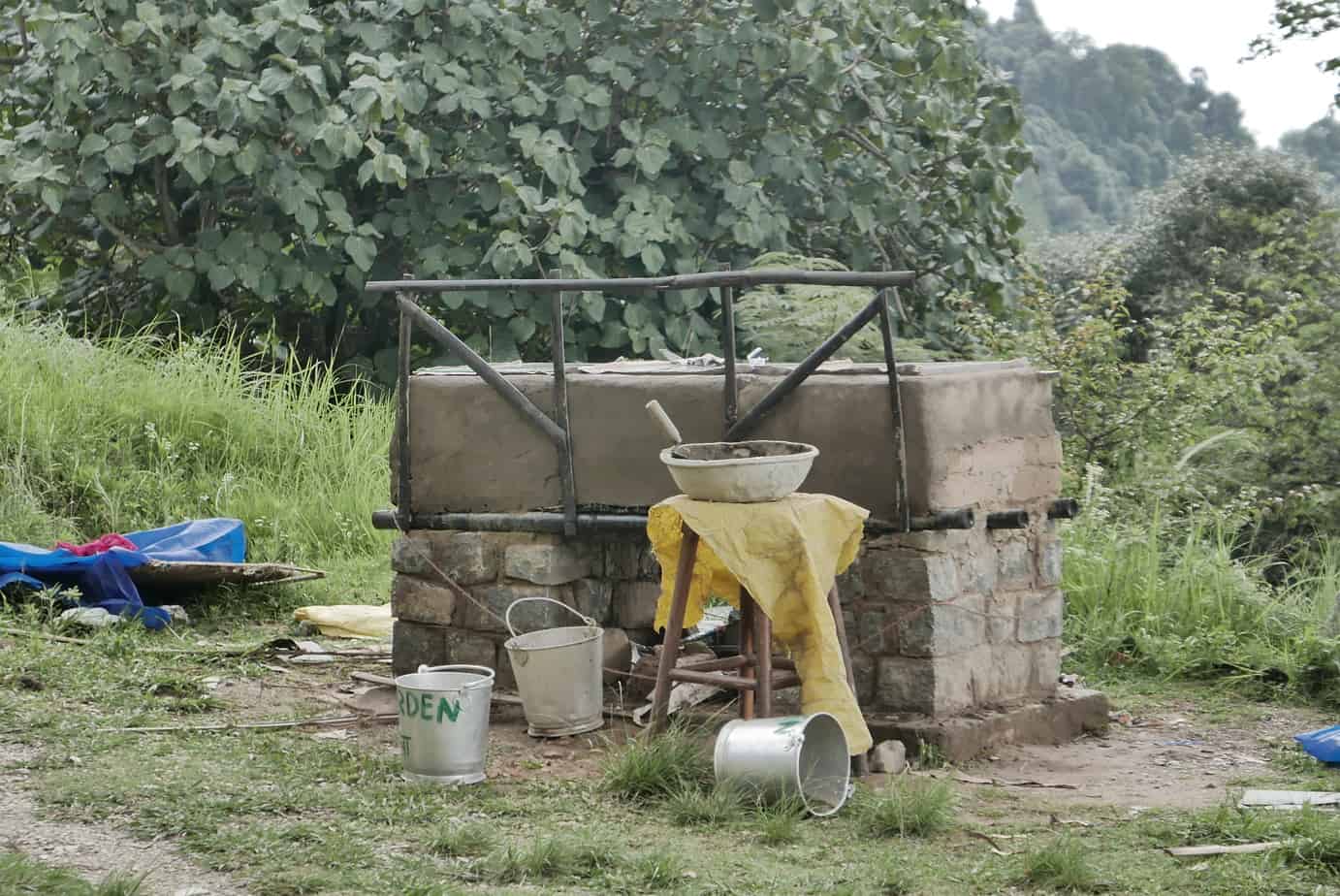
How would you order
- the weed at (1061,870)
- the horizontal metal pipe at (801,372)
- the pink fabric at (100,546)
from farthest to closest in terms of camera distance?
1. the pink fabric at (100,546)
2. the horizontal metal pipe at (801,372)
3. the weed at (1061,870)

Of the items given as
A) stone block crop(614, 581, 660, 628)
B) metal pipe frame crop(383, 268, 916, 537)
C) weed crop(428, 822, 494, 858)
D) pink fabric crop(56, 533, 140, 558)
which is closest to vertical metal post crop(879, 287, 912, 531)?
metal pipe frame crop(383, 268, 916, 537)

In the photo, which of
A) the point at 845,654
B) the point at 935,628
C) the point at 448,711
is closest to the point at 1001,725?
the point at 935,628

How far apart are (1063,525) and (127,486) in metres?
4.74

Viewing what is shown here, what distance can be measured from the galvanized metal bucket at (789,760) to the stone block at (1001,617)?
42.6 inches

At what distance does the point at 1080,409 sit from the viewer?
9.83m

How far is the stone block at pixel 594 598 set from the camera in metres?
5.70

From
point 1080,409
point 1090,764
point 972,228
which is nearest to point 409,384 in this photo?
point 1090,764

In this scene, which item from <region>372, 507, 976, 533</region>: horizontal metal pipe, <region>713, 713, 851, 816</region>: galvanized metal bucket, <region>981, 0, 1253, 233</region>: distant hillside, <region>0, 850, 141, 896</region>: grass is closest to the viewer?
<region>0, 850, 141, 896</region>: grass

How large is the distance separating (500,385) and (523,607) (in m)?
0.78

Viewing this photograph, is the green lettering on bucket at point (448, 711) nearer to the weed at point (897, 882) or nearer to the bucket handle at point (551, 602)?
the bucket handle at point (551, 602)

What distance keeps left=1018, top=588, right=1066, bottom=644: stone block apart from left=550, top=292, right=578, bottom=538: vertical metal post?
159 centimetres

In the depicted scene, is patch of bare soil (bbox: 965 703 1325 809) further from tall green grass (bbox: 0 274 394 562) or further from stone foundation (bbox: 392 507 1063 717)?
tall green grass (bbox: 0 274 394 562)

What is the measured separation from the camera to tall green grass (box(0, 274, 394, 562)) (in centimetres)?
814

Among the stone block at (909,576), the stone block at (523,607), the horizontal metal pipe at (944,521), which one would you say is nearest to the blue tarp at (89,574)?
the stone block at (523,607)
